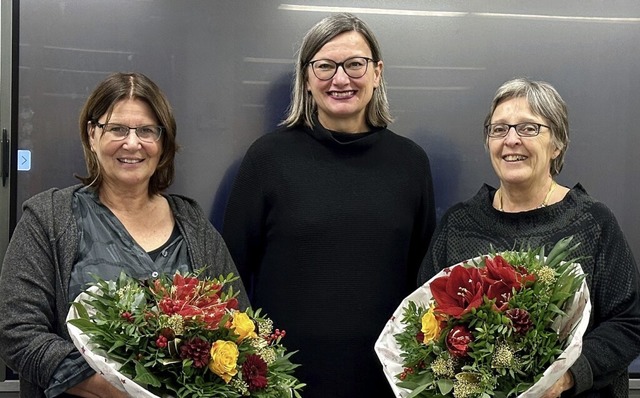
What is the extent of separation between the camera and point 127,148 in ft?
6.40

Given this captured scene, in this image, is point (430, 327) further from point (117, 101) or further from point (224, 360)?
point (117, 101)

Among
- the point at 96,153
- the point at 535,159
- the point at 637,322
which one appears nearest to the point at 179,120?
the point at 96,153

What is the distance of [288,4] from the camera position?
2.73 m

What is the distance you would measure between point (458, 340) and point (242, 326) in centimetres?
47

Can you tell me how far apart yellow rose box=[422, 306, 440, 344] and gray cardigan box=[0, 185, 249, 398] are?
638mm

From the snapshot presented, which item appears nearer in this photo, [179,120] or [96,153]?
[96,153]

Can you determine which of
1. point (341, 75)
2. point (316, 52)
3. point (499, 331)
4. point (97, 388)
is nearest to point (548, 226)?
point (499, 331)

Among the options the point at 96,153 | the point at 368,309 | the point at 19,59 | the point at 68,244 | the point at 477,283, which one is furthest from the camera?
the point at 19,59

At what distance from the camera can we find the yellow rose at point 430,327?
171 centimetres

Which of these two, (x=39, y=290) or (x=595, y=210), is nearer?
(x=39, y=290)

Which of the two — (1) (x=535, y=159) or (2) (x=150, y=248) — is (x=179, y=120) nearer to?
(2) (x=150, y=248)

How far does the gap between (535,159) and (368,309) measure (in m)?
0.67

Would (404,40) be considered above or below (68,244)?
above

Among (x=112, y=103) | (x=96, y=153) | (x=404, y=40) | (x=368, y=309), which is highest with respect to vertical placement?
(x=404, y=40)
